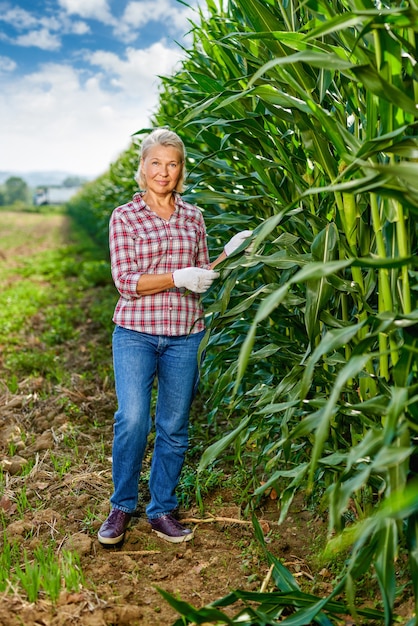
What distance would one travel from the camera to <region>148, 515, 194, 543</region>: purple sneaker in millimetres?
2768

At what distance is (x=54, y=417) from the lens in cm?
419

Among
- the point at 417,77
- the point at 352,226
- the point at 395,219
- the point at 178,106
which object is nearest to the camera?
the point at 417,77

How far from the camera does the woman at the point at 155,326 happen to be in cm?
271

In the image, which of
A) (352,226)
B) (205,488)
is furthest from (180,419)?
(352,226)

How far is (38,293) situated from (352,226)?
7.09m

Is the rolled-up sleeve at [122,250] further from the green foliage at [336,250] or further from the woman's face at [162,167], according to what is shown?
the green foliage at [336,250]

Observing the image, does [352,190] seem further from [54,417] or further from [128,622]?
[54,417]

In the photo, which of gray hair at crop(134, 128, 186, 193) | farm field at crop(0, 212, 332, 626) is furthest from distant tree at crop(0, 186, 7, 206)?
gray hair at crop(134, 128, 186, 193)

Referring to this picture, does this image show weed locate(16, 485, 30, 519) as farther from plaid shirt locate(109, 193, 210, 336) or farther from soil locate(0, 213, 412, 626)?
plaid shirt locate(109, 193, 210, 336)

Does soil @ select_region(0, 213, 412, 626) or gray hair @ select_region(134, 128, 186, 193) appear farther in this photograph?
gray hair @ select_region(134, 128, 186, 193)

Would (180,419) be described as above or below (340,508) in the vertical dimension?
below

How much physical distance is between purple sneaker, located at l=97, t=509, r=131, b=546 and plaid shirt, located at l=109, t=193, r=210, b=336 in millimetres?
737

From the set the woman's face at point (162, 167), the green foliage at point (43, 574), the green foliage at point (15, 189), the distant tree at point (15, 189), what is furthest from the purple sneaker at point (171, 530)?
the distant tree at point (15, 189)

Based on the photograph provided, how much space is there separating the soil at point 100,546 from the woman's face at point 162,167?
138cm
